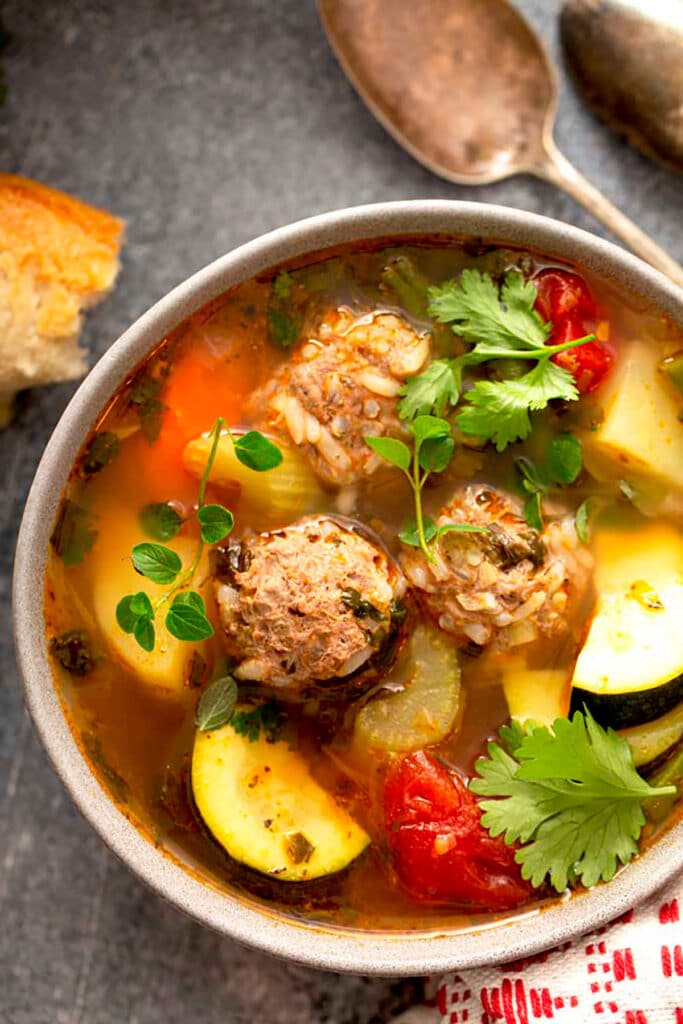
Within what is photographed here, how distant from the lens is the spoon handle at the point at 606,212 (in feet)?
8.17

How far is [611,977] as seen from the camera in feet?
7.26

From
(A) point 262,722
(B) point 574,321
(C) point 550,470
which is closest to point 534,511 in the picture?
(C) point 550,470

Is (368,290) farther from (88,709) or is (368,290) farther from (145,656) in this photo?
(88,709)

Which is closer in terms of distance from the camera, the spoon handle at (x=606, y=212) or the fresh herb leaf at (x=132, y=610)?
the fresh herb leaf at (x=132, y=610)

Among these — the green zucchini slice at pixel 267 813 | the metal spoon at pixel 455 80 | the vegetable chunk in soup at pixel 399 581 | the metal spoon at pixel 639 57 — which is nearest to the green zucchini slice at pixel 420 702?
the vegetable chunk in soup at pixel 399 581

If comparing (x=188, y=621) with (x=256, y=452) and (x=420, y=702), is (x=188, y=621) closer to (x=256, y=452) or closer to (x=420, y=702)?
(x=256, y=452)

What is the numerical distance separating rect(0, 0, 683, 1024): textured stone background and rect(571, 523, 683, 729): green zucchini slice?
30.9 inches

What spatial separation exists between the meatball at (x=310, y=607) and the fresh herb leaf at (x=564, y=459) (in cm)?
33


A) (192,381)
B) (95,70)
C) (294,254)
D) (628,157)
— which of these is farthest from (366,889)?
(95,70)

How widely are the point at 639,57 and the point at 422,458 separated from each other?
107 cm

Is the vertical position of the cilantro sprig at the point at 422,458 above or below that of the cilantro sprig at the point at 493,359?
below

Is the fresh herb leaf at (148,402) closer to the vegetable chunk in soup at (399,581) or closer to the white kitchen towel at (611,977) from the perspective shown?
the vegetable chunk in soup at (399,581)

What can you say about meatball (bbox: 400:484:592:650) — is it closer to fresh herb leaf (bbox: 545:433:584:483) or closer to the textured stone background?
fresh herb leaf (bbox: 545:433:584:483)

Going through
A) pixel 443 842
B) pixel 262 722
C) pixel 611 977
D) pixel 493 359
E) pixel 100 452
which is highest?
pixel 493 359
